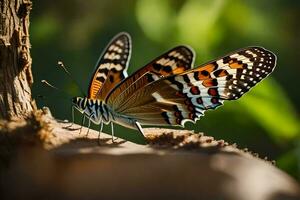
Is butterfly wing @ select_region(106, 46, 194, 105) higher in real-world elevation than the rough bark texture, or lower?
higher

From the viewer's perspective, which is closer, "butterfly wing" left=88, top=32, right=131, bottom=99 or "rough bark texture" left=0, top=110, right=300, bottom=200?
"rough bark texture" left=0, top=110, right=300, bottom=200

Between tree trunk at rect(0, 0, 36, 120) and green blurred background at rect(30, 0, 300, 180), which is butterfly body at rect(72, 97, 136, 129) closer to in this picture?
tree trunk at rect(0, 0, 36, 120)

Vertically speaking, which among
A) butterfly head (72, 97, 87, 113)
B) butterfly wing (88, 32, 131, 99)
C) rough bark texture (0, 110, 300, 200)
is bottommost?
rough bark texture (0, 110, 300, 200)

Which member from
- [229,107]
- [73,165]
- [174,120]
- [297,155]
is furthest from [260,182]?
[229,107]

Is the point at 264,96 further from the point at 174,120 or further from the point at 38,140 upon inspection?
the point at 38,140

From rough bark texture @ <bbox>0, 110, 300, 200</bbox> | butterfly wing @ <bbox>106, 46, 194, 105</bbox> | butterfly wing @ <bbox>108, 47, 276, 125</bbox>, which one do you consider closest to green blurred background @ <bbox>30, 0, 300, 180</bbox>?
butterfly wing @ <bbox>108, 47, 276, 125</bbox>

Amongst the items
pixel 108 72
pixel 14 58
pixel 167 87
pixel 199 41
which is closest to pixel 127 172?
pixel 14 58
